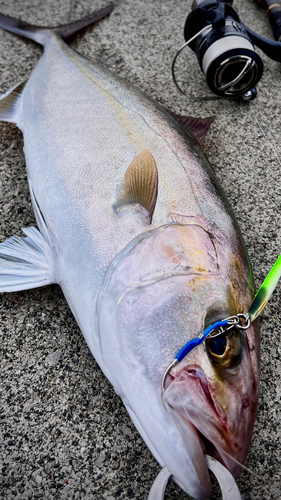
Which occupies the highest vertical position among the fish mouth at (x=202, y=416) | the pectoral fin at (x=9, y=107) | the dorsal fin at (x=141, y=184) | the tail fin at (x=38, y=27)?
the tail fin at (x=38, y=27)

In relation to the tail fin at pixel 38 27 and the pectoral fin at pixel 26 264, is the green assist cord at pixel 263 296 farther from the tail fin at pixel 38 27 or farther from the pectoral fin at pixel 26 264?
the tail fin at pixel 38 27

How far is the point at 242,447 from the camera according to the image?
1.17 metres

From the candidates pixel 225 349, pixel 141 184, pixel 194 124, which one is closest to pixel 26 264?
pixel 141 184

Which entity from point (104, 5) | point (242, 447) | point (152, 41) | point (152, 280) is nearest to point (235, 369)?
point (242, 447)

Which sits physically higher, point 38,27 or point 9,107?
point 38,27

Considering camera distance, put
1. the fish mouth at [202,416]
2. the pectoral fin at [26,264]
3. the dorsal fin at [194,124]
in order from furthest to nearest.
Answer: the dorsal fin at [194,124] → the pectoral fin at [26,264] → the fish mouth at [202,416]

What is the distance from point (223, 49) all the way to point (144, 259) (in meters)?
1.65

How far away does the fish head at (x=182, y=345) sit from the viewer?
1134 millimetres

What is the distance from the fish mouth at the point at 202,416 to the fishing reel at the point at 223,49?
76.9 inches

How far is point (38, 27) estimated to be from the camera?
2.87 m

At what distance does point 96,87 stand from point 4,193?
78cm

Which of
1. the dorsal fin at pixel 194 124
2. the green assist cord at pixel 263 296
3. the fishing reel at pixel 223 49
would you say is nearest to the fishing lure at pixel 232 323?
the green assist cord at pixel 263 296

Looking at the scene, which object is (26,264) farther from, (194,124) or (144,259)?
(194,124)

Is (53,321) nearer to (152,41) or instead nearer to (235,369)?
(235,369)
